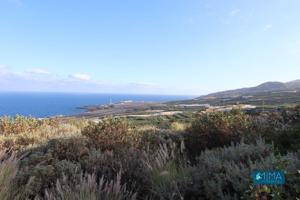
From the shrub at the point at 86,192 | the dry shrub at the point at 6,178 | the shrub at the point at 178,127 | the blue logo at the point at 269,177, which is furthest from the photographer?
the shrub at the point at 178,127

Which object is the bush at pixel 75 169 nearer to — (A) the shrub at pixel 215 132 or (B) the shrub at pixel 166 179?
(B) the shrub at pixel 166 179

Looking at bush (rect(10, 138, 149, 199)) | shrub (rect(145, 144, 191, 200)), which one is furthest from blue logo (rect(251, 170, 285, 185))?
bush (rect(10, 138, 149, 199))

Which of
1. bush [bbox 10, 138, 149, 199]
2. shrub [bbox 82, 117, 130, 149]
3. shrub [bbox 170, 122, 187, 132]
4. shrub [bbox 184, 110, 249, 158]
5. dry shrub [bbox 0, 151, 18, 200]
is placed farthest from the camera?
shrub [bbox 170, 122, 187, 132]

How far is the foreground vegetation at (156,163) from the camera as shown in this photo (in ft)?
15.0

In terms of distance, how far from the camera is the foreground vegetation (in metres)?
4.59

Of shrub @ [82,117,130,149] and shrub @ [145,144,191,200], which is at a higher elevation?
shrub @ [82,117,130,149]

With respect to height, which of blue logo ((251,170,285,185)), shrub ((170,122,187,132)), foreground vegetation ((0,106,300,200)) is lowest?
shrub ((170,122,187,132))

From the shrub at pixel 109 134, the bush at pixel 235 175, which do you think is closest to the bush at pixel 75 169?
the shrub at pixel 109 134

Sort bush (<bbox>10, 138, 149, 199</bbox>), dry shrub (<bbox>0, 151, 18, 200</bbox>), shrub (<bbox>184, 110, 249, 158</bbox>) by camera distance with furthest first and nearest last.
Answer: shrub (<bbox>184, 110, 249, 158</bbox>) < bush (<bbox>10, 138, 149, 199</bbox>) < dry shrub (<bbox>0, 151, 18, 200</bbox>)

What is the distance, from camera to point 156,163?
6.04 metres

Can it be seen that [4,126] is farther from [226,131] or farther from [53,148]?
[226,131]

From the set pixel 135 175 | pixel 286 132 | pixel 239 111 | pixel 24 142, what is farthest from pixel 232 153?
pixel 24 142

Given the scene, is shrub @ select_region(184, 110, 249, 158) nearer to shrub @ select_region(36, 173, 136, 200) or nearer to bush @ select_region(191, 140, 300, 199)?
bush @ select_region(191, 140, 300, 199)

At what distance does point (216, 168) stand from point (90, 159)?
2.58 m
